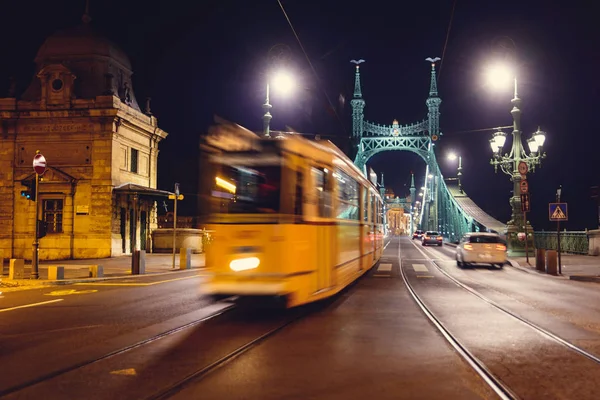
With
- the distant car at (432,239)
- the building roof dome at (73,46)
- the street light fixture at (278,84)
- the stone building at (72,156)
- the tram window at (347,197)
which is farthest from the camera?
the distant car at (432,239)

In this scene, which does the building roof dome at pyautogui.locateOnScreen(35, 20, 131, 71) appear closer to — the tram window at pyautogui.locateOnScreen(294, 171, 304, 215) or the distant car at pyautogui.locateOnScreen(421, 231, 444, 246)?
the tram window at pyautogui.locateOnScreen(294, 171, 304, 215)

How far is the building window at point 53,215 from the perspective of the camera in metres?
31.0

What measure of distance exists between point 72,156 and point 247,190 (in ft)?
78.9

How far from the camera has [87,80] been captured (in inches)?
1280

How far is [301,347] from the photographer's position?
7.71m

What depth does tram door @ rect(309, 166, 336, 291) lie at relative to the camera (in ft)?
35.2

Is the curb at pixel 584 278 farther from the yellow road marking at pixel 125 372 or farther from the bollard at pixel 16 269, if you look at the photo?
the bollard at pixel 16 269

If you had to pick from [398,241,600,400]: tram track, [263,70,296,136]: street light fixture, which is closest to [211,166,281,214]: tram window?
[398,241,600,400]: tram track

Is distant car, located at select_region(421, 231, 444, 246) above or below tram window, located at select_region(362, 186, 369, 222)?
below

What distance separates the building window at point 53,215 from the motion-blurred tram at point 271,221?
23.3m

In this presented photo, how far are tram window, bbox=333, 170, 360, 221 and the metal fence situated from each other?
21577 mm

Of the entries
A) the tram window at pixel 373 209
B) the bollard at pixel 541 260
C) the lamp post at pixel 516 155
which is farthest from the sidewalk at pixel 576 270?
the tram window at pixel 373 209

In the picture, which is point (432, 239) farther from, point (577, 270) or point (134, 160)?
point (577, 270)

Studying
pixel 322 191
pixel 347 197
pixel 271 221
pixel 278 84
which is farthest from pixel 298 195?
pixel 278 84
